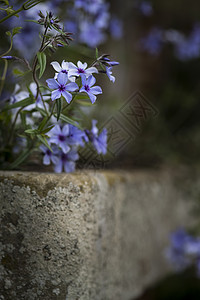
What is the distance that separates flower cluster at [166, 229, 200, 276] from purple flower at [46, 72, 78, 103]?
43.7 inches

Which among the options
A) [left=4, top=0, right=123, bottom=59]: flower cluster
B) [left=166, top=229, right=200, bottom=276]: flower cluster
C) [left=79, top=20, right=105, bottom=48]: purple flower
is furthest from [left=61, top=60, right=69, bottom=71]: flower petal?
[left=166, top=229, right=200, bottom=276]: flower cluster

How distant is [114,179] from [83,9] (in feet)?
2.36

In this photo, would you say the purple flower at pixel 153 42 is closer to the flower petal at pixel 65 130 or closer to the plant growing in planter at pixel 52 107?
the plant growing in planter at pixel 52 107

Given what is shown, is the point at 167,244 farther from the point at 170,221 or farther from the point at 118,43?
the point at 118,43

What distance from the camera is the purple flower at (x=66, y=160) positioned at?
3.27ft

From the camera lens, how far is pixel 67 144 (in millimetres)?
971

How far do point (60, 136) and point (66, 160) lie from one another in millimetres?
75

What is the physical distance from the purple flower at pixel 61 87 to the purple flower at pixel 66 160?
0.24 metres

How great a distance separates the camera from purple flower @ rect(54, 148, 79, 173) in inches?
39.2

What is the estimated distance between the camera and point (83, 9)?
1511mm

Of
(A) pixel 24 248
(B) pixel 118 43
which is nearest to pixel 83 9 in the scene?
(B) pixel 118 43

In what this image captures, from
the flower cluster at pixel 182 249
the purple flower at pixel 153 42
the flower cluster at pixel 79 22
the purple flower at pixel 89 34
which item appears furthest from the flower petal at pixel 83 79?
the purple flower at pixel 153 42

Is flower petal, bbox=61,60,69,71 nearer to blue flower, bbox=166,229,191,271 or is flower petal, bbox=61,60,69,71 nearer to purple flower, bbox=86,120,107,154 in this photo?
purple flower, bbox=86,120,107,154

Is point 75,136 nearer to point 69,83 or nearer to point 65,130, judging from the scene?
point 65,130
